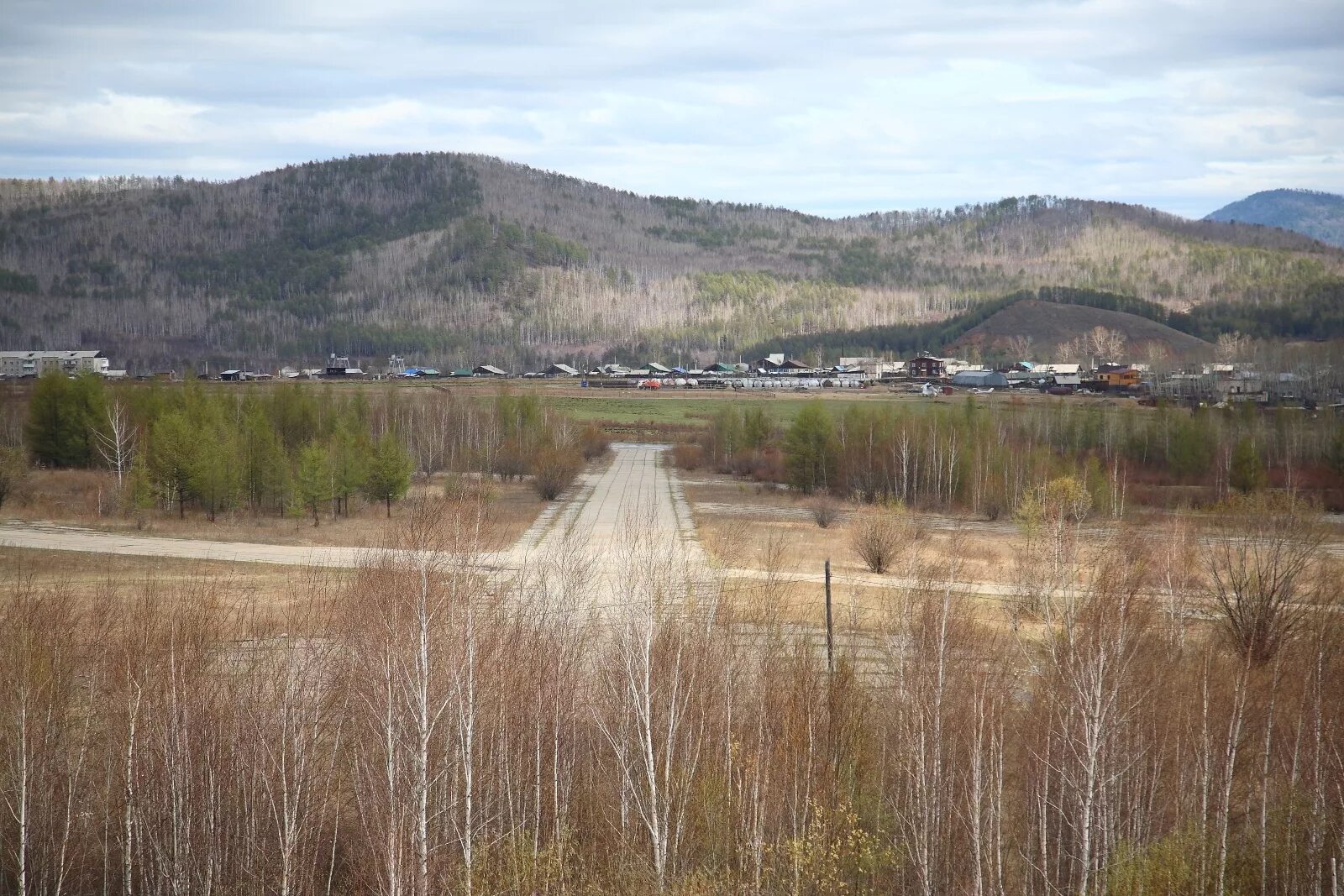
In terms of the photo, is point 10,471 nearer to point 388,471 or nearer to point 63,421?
point 63,421

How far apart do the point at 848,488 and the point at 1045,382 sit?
8076 centimetres

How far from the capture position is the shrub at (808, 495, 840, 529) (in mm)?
62906

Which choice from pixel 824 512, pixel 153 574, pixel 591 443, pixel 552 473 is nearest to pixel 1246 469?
pixel 824 512

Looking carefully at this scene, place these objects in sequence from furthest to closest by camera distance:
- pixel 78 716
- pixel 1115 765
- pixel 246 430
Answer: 1. pixel 246 430
2. pixel 78 716
3. pixel 1115 765

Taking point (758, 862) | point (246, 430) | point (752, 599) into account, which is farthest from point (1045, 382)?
point (758, 862)

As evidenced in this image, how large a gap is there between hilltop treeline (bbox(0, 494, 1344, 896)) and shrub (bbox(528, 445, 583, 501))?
4648cm

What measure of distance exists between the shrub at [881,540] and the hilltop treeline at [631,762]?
24246 mm

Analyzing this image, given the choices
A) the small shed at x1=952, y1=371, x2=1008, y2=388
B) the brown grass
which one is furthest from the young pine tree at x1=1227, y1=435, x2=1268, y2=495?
the small shed at x1=952, y1=371, x2=1008, y2=388

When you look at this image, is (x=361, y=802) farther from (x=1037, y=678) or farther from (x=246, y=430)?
(x=246, y=430)

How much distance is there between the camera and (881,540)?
158 ft

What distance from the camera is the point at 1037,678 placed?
77.5 ft

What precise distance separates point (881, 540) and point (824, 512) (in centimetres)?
1532

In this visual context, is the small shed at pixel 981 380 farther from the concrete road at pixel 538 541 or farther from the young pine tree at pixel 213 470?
the young pine tree at pixel 213 470

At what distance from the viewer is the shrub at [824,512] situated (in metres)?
62.9
